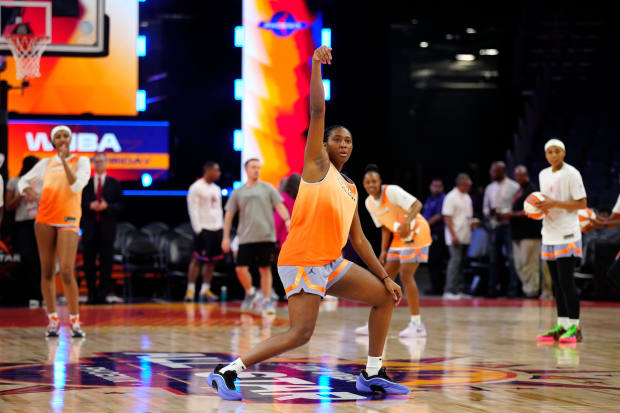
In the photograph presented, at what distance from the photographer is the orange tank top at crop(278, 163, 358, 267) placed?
5.91 m

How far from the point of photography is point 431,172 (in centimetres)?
2683

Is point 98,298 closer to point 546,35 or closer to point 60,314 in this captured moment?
point 60,314

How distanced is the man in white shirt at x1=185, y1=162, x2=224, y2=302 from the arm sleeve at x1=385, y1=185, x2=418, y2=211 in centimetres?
566

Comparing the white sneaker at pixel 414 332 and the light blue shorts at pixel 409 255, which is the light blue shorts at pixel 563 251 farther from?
the white sneaker at pixel 414 332

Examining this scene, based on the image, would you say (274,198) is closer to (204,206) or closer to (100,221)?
(204,206)

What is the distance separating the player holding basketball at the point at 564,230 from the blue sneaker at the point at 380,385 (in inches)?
152

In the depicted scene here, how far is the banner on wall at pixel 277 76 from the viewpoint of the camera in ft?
58.9

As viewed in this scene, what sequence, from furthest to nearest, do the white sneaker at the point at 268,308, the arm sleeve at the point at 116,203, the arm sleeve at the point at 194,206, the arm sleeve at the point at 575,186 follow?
the arm sleeve at the point at 194,206
the arm sleeve at the point at 116,203
the white sneaker at the point at 268,308
the arm sleeve at the point at 575,186

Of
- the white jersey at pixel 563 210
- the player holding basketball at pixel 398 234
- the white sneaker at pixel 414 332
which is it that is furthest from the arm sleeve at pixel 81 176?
the white jersey at pixel 563 210

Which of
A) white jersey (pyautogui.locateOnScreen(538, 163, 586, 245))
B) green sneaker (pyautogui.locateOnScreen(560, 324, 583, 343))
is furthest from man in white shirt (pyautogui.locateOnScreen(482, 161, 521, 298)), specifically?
green sneaker (pyautogui.locateOnScreen(560, 324, 583, 343))

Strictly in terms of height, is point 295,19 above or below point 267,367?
above

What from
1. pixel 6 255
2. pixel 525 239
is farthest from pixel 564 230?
pixel 6 255

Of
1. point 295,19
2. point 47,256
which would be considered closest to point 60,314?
point 47,256

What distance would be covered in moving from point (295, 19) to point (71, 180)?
9.42m
